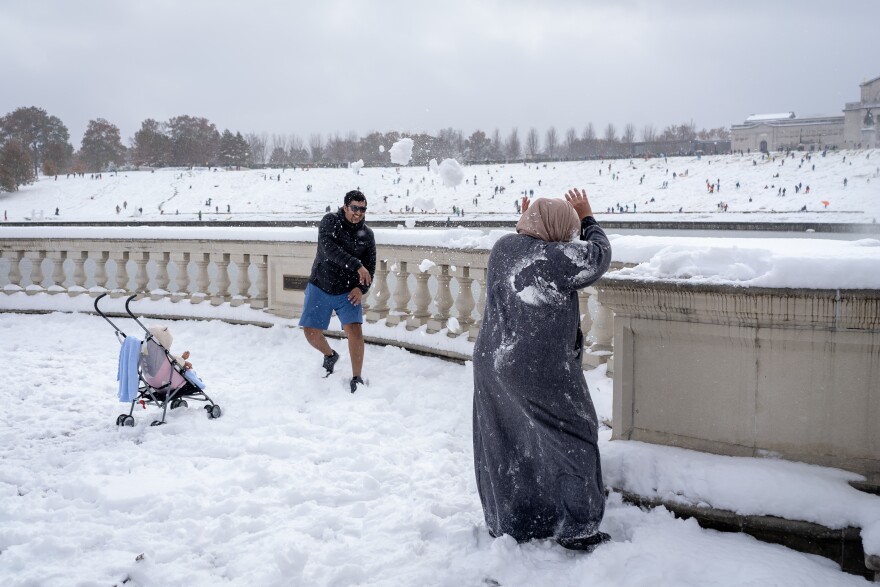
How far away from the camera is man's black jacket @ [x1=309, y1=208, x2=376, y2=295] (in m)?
6.51

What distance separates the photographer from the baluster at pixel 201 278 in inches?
389

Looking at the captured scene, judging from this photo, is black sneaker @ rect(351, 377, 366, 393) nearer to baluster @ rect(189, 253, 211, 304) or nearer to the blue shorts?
the blue shorts

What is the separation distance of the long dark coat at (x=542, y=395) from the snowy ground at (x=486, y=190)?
5514cm

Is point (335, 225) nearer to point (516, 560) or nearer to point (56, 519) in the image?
point (56, 519)

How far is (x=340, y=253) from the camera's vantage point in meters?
6.49

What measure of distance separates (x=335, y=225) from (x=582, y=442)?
3.83 m

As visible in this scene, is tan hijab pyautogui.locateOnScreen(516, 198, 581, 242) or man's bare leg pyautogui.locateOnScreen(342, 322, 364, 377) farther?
man's bare leg pyautogui.locateOnScreen(342, 322, 364, 377)

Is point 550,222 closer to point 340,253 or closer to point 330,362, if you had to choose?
point 340,253

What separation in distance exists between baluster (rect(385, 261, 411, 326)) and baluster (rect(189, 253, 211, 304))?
119 inches

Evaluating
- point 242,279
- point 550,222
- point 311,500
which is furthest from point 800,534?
point 242,279

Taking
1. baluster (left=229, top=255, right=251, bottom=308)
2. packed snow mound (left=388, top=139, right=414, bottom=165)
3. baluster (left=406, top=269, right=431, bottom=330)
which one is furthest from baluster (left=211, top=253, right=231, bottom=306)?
packed snow mound (left=388, top=139, right=414, bottom=165)

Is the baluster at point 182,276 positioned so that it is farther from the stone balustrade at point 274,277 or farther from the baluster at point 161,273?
the baluster at point 161,273

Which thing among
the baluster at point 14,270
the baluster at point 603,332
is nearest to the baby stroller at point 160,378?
the baluster at point 603,332

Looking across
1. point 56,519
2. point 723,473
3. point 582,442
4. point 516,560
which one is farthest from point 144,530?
point 723,473
